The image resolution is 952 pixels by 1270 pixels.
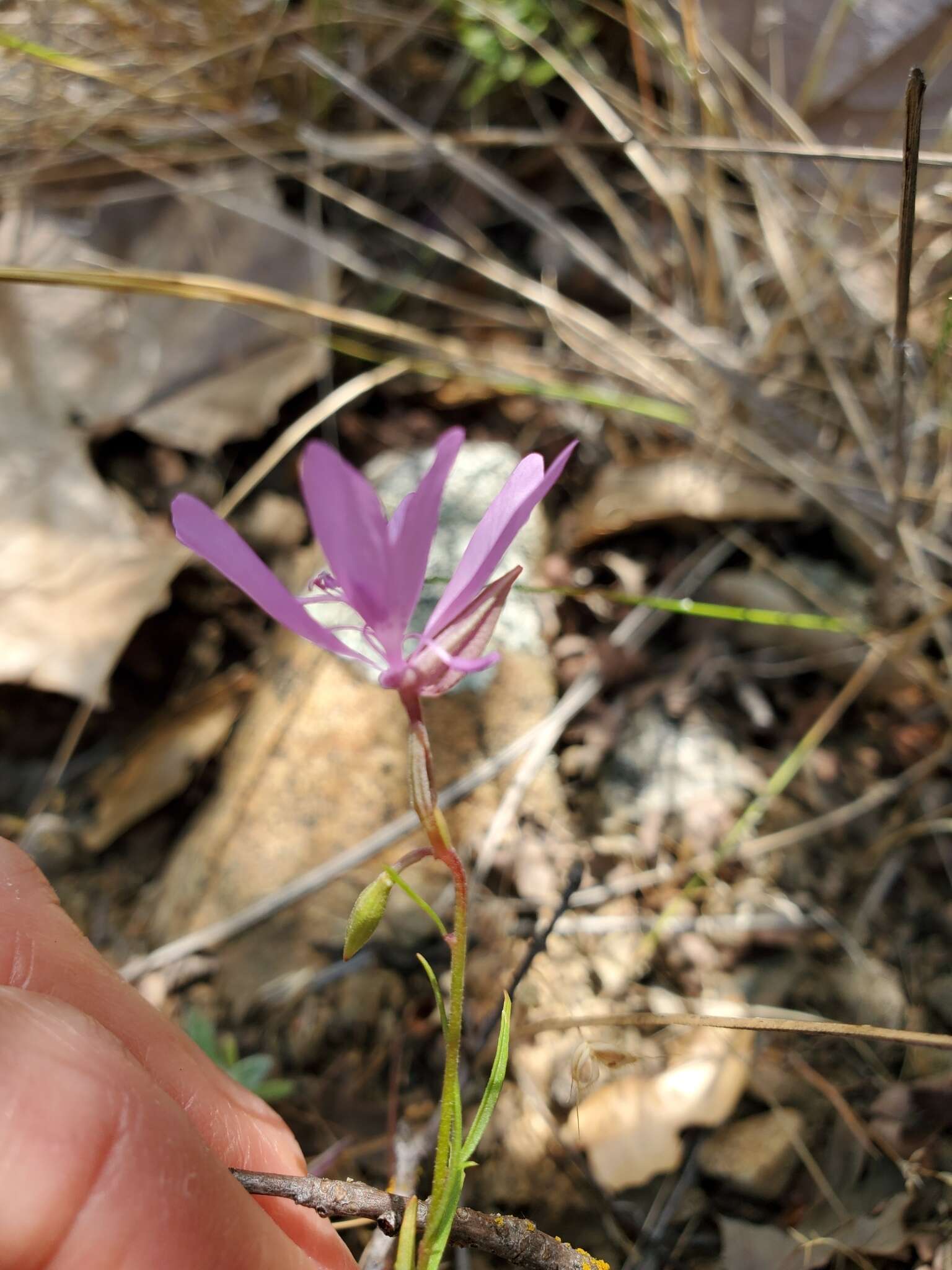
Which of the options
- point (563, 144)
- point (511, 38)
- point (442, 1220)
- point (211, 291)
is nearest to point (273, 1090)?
point (442, 1220)

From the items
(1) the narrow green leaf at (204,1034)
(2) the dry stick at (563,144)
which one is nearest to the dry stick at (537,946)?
(1) the narrow green leaf at (204,1034)

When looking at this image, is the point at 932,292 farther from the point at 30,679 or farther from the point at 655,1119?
the point at 30,679

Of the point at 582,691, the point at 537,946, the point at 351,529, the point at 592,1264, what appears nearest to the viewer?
the point at 351,529

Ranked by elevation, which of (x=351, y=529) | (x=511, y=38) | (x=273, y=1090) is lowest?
(x=273, y=1090)

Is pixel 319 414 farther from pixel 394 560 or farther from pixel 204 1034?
pixel 394 560

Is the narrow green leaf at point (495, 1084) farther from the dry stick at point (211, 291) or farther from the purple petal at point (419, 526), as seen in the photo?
the dry stick at point (211, 291)

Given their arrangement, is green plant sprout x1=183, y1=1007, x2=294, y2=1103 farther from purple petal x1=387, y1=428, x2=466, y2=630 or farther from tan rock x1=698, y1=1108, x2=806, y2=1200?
purple petal x1=387, y1=428, x2=466, y2=630
